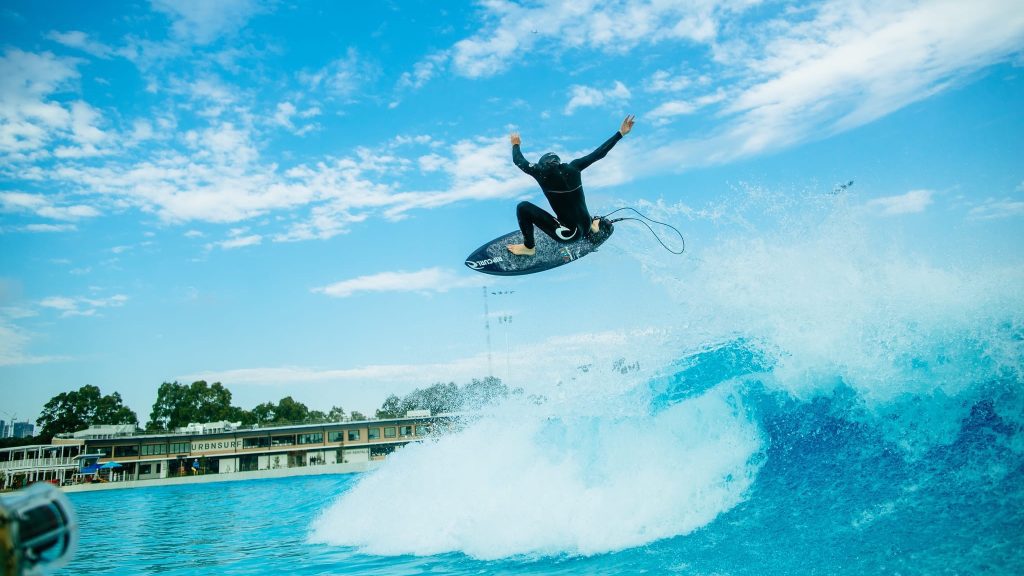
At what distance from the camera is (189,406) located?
2601 inches

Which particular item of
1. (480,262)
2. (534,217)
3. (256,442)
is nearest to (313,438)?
(256,442)

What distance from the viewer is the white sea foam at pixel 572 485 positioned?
601 centimetres

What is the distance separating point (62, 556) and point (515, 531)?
16.2 feet

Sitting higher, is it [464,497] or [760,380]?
[760,380]

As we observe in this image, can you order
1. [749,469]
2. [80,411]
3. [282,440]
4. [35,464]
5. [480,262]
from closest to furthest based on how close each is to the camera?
[749,469] < [480,262] < [35,464] < [282,440] < [80,411]

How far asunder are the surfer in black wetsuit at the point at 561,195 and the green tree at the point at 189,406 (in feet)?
223

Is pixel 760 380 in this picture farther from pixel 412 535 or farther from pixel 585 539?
pixel 412 535

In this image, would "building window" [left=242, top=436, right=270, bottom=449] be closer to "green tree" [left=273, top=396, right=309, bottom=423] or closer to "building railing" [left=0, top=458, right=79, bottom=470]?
"building railing" [left=0, top=458, right=79, bottom=470]

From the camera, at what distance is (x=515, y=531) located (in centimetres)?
630

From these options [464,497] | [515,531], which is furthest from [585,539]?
[464,497]

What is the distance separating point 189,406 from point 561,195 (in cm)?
7045

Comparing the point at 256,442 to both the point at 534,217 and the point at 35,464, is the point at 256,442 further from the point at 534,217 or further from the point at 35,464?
the point at 534,217

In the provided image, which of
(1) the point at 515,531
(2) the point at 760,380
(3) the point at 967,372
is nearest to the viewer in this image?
(3) the point at 967,372

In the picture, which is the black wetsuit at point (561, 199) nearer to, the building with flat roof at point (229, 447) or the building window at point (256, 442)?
A: the building with flat roof at point (229, 447)
